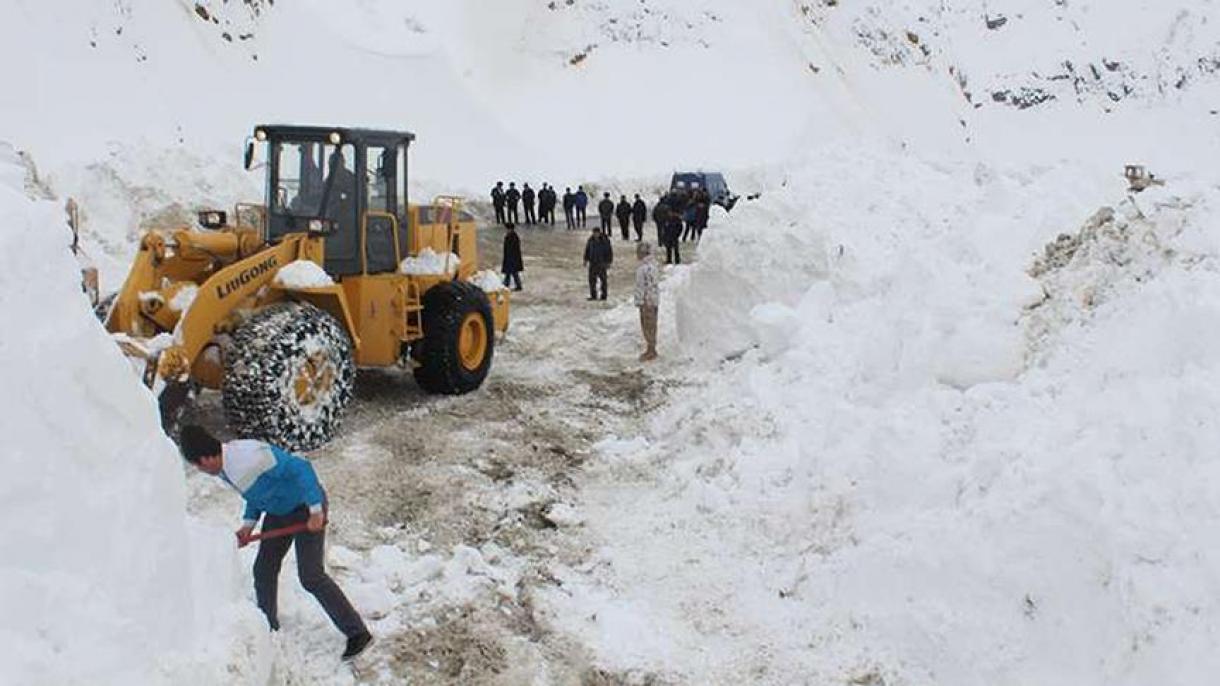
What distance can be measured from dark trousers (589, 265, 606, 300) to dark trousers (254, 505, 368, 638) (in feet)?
33.8

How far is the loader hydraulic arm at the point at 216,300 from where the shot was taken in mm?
7273

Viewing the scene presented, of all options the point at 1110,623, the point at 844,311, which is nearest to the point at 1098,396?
A: the point at 1110,623

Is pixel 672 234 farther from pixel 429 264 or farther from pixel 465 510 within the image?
pixel 465 510

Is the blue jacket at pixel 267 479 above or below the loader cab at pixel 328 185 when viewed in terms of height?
below

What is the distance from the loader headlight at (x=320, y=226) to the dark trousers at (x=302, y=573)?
4368 mm

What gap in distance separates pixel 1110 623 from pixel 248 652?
11.8ft

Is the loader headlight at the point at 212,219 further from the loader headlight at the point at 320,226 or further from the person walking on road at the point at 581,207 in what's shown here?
the person walking on road at the point at 581,207

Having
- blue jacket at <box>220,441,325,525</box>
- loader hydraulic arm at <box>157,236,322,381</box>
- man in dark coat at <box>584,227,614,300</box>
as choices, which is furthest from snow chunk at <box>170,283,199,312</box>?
man in dark coat at <box>584,227,614,300</box>

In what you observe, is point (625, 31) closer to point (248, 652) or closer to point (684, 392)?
point (684, 392)

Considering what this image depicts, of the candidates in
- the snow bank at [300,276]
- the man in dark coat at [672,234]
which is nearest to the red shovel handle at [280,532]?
the snow bank at [300,276]

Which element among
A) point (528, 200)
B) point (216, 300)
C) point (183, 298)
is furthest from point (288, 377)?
point (528, 200)

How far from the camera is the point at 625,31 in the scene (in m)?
36.8

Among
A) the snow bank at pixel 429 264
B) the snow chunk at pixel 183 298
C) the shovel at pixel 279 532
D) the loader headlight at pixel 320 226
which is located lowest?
the shovel at pixel 279 532

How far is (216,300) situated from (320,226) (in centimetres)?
140
